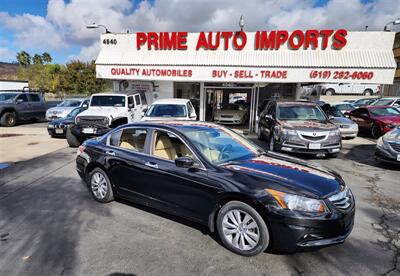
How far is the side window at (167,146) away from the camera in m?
3.96

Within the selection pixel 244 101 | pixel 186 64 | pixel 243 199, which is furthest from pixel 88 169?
pixel 244 101

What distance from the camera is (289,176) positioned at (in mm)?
3139

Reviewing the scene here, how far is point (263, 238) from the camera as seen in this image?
291 cm

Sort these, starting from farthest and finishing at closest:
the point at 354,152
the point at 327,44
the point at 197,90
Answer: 1. the point at 197,90
2. the point at 327,44
3. the point at 354,152

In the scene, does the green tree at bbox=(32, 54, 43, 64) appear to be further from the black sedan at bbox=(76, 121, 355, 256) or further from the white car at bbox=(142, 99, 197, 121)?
the black sedan at bbox=(76, 121, 355, 256)

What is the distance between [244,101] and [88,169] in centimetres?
1325

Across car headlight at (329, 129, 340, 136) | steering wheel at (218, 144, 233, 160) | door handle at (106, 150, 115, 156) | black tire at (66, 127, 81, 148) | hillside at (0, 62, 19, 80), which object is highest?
hillside at (0, 62, 19, 80)

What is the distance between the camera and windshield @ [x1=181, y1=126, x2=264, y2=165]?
11.9ft

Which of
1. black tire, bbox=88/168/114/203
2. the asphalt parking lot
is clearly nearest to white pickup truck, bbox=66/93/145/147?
the asphalt parking lot

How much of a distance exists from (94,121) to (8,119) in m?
9.21

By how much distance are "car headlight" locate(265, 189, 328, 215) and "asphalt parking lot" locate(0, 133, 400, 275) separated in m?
0.66

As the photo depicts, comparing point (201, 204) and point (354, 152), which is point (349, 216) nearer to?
point (201, 204)

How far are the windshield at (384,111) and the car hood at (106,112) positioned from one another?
1160 cm

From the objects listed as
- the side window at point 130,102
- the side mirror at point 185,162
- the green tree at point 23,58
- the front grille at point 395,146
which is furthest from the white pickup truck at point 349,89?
the green tree at point 23,58
